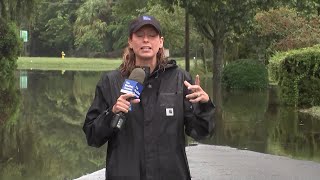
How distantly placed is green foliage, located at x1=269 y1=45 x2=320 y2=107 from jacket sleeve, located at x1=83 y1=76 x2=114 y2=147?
1437 cm

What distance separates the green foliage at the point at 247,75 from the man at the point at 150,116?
74.1 ft

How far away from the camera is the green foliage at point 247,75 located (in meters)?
25.7

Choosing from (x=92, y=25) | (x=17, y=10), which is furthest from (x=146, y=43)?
(x=92, y=25)

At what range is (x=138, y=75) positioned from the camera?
9.96 feet

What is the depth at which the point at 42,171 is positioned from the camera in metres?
8.62

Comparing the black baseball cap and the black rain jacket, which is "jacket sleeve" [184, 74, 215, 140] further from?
the black baseball cap

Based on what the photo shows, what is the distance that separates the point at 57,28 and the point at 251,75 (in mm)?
62740

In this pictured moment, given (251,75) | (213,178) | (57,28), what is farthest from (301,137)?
(57,28)

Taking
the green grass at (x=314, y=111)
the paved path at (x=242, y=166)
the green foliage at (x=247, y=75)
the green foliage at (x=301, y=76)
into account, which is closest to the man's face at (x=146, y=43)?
the paved path at (x=242, y=166)

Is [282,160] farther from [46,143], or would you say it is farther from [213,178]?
[46,143]

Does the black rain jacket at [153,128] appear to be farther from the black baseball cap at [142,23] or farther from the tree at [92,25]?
the tree at [92,25]

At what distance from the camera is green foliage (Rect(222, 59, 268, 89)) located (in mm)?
25734

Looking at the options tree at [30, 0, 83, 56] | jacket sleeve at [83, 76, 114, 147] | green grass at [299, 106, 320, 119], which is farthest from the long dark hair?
tree at [30, 0, 83, 56]

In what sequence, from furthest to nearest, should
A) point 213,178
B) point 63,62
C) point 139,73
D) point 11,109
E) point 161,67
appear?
1. point 63,62
2. point 11,109
3. point 213,178
4. point 161,67
5. point 139,73
